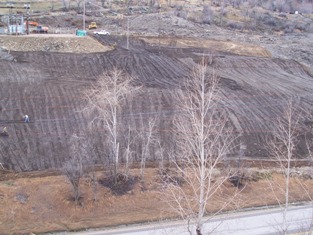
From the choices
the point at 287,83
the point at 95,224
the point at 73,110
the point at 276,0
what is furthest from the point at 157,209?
the point at 276,0

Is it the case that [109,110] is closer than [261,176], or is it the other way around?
[261,176]

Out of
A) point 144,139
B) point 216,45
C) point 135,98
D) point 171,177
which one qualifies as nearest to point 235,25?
point 216,45

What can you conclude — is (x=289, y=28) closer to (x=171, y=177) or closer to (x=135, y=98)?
(x=135, y=98)

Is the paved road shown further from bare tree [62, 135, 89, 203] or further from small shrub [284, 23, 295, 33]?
small shrub [284, 23, 295, 33]

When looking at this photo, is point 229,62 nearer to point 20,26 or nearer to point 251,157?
point 251,157

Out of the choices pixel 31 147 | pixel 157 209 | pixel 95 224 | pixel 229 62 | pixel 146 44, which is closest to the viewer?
pixel 95 224

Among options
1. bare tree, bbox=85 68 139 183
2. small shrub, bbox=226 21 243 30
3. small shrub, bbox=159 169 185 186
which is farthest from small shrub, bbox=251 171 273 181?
small shrub, bbox=226 21 243 30
